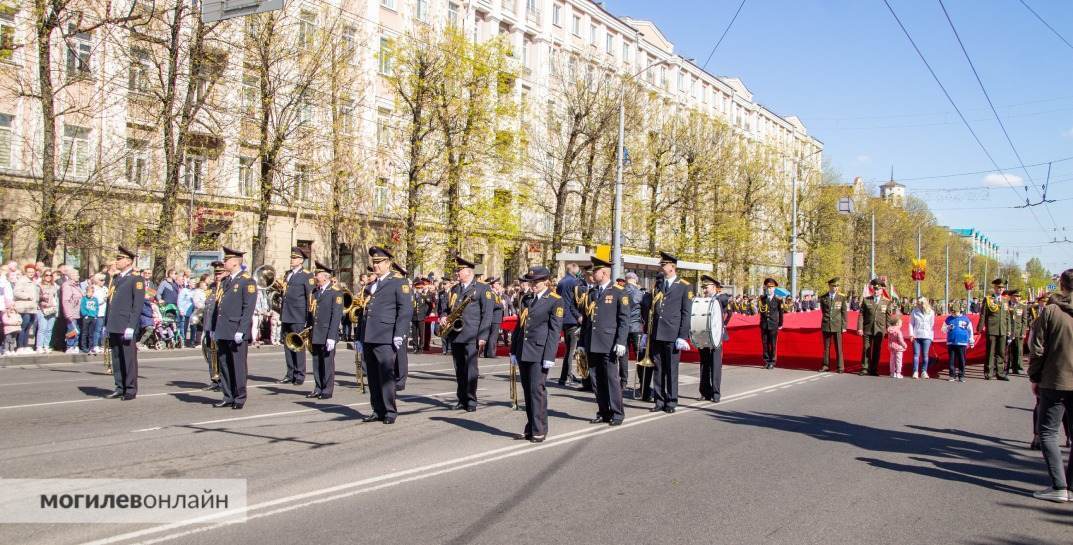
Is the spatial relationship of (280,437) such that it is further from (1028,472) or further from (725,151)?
(725,151)

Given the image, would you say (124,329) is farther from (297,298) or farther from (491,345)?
(491,345)

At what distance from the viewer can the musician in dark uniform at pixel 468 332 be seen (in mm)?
11555

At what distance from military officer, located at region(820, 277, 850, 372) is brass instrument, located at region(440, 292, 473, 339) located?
36.0ft

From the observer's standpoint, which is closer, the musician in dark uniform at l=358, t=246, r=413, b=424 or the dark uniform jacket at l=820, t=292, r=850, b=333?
the musician in dark uniform at l=358, t=246, r=413, b=424

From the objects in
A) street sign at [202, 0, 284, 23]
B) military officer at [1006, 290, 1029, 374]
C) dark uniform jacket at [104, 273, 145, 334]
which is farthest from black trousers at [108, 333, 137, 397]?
military officer at [1006, 290, 1029, 374]

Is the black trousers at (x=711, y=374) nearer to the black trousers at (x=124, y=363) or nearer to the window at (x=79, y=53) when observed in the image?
the black trousers at (x=124, y=363)

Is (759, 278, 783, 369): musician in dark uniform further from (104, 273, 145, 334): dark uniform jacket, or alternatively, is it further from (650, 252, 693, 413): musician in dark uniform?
(104, 273, 145, 334): dark uniform jacket

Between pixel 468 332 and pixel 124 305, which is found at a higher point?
pixel 124 305

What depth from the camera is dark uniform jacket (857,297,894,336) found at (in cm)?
1939

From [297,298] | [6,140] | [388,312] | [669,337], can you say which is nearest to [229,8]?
[297,298]

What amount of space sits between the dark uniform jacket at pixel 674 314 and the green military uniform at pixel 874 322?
8.97 meters

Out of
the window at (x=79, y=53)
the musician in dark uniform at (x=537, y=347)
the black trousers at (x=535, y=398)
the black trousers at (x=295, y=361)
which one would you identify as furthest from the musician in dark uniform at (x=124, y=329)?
the window at (x=79, y=53)

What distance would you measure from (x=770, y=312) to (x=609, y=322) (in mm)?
10647

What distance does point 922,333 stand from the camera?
19.1 m
